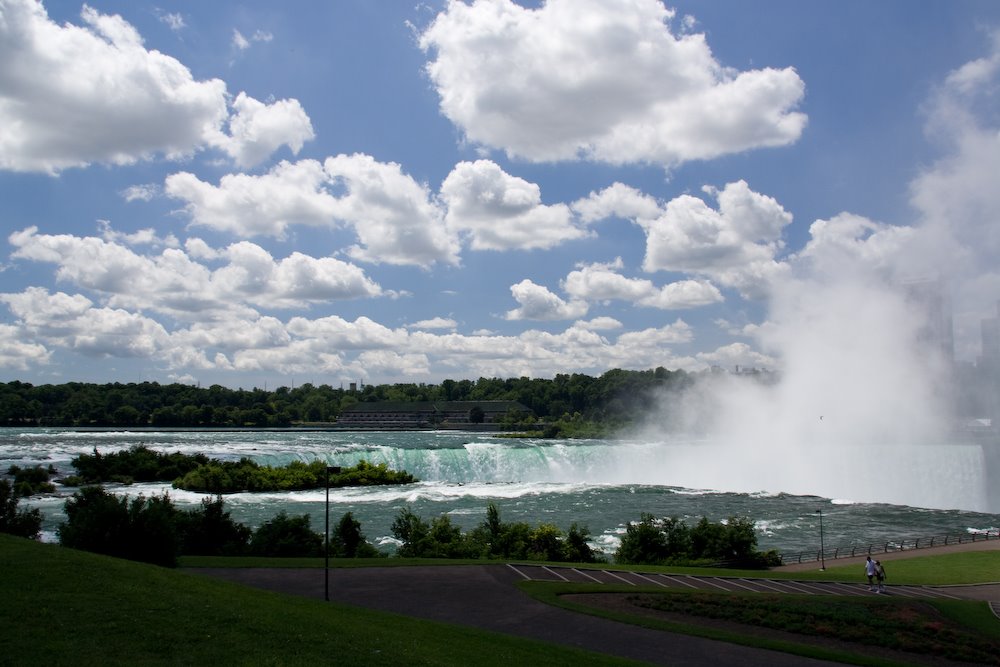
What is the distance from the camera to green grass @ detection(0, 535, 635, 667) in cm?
827

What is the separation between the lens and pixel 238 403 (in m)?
164

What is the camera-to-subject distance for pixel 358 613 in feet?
42.8

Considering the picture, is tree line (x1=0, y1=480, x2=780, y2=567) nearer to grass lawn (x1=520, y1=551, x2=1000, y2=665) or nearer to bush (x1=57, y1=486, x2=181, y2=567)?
bush (x1=57, y1=486, x2=181, y2=567)

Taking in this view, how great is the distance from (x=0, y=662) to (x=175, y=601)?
2.90 metres

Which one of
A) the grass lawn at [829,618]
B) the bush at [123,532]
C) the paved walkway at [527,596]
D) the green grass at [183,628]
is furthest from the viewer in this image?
the bush at [123,532]

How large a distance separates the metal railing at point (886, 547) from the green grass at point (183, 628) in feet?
70.7

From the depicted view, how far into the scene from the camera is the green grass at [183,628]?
27.1ft

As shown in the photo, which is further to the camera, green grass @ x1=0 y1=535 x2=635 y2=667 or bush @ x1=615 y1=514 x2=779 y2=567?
bush @ x1=615 y1=514 x2=779 y2=567

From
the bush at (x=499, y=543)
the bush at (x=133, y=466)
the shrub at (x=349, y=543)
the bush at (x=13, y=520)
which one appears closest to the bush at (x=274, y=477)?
the bush at (x=133, y=466)

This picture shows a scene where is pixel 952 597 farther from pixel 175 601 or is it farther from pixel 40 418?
pixel 40 418

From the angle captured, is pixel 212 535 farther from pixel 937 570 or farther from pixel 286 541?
pixel 937 570

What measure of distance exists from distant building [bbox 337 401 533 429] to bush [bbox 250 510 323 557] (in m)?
120

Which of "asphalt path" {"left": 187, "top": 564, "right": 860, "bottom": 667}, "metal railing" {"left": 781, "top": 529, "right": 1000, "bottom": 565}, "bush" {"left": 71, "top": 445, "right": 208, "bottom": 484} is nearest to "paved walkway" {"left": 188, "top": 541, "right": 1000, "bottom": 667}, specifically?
"asphalt path" {"left": 187, "top": 564, "right": 860, "bottom": 667}

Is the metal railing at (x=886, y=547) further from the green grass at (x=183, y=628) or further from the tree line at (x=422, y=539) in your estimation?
the green grass at (x=183, y=628)
